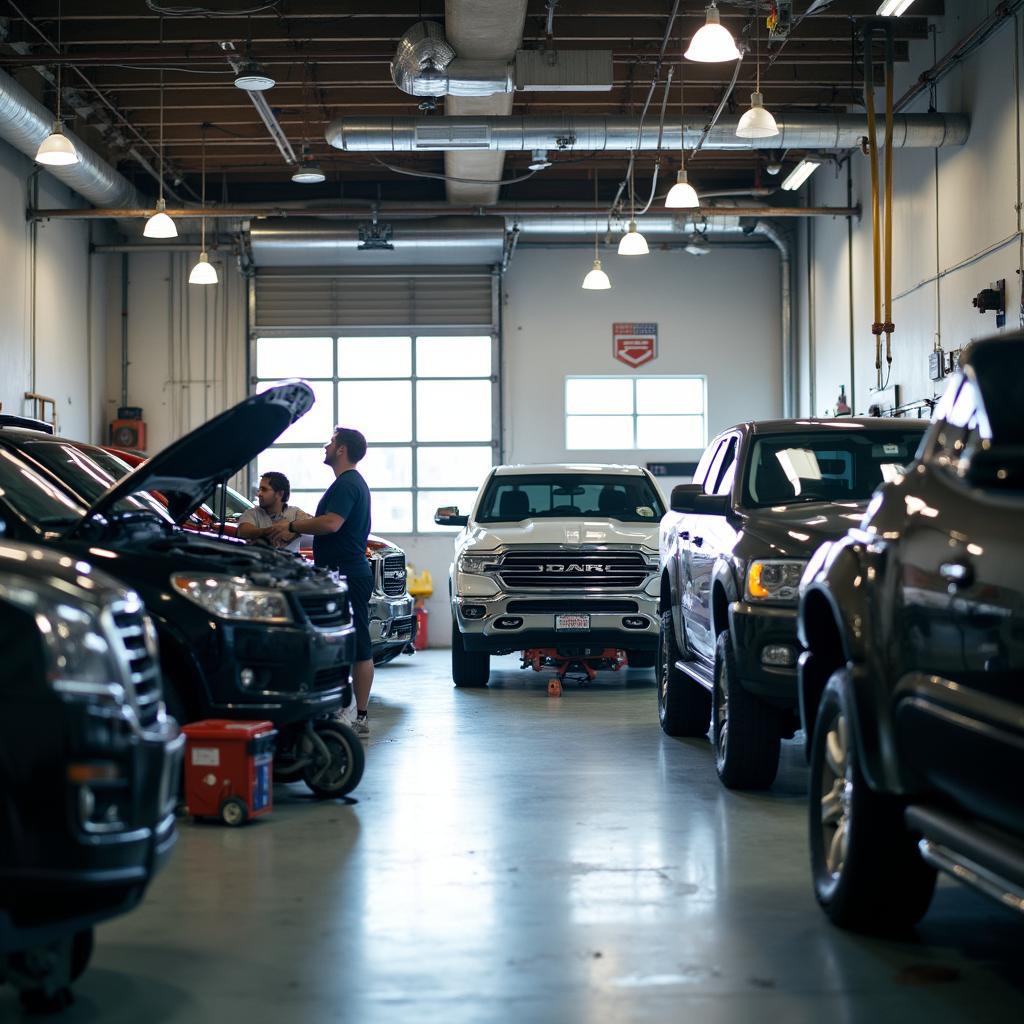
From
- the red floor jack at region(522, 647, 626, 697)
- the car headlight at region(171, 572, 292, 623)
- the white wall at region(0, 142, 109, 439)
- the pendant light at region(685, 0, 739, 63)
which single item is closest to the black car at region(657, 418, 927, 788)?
the car headlight at region(171, 572, 292, 623)

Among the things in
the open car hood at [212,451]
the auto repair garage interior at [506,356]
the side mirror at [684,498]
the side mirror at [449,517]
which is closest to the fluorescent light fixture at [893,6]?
Answer: the auto repair garage interior at [506,356]

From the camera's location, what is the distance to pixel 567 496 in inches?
524

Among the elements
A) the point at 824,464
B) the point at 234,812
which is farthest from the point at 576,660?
the point at 234,812

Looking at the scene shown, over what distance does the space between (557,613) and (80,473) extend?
5180 mm

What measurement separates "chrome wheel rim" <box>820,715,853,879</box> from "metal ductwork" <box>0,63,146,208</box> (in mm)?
11875

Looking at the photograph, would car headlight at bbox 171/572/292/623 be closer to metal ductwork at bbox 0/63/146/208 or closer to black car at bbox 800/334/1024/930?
black car at bbox 800/334/1024/930

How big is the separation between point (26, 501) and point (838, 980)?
13.9 feet

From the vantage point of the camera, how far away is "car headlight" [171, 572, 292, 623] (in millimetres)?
6234

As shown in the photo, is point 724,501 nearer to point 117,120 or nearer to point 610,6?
point 610,6

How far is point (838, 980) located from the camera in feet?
12.9

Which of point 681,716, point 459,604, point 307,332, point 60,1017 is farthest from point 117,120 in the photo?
point 60,1017

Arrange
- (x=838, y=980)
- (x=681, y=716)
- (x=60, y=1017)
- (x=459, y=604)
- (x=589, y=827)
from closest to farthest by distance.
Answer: (x=60, y=1017) → (x=838, y=980) → (x=589, y=827) → (x=681, y=716) → (x=459, y=604)

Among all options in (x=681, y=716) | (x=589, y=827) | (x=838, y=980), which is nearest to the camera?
(x=838, y=980)

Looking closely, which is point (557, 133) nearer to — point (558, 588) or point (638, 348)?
point (558, 588)
